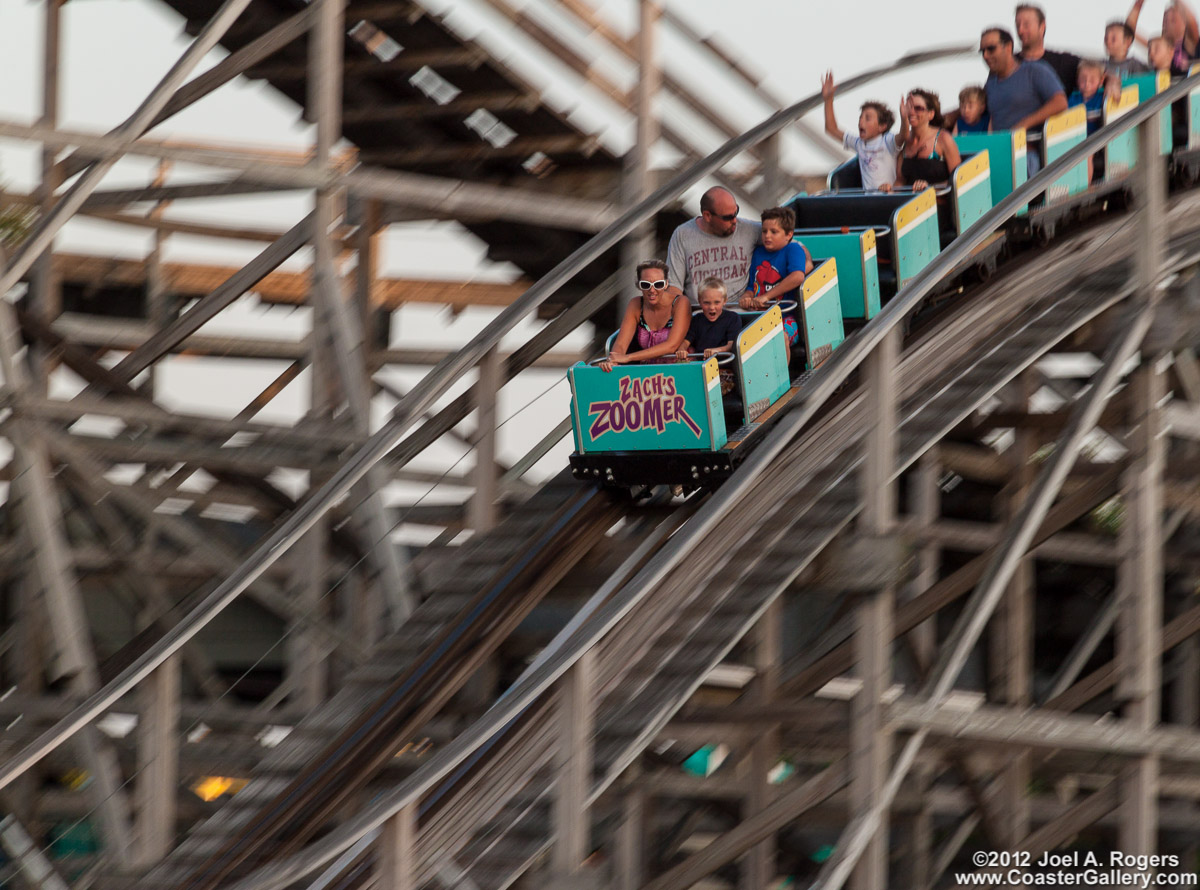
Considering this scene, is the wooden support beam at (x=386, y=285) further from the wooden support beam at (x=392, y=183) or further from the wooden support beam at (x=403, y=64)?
the wooden support beam at (x=403, y=64)

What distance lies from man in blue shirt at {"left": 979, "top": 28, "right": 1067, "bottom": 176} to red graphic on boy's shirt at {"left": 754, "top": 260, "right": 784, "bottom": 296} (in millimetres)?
2792

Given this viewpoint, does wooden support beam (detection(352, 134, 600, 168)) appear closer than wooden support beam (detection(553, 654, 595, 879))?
No

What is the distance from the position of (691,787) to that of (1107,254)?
3612 millimetres

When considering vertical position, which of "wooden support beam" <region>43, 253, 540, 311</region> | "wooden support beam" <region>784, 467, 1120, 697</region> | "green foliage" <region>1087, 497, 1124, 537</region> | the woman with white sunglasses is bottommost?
"green foliage" <region>1087, 497, 1124, 537</region>

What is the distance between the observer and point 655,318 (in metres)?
8.14

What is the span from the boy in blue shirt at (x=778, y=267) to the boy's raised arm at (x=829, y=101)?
2.17 m

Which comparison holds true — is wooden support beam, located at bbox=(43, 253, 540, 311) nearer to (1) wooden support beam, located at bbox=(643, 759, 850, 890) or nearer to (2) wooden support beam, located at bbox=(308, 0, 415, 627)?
(2) wooden support beam, located at bbox=(308, 0, 415, 627)

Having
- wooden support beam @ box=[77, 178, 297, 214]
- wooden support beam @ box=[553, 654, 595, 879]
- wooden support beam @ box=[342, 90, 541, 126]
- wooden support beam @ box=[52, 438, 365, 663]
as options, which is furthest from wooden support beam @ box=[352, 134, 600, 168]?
wooden support beam @ box=[553, 654, 595, 879]

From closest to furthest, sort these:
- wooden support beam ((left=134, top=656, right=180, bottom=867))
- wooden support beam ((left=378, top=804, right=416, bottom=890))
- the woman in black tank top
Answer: wooden support beam ((left=378, top=804, right=416, bottom=890)) → wooden support beam ((left=134, top=656, right=180, bottom=867)) → the woman in black tank top

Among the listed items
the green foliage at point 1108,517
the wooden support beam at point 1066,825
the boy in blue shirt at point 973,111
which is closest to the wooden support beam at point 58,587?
the wooden support beam at point 1066,825

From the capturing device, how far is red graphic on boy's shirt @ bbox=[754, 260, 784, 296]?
28.4 ft

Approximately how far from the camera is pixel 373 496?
30.8ft

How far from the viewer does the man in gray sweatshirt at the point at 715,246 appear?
8828mm

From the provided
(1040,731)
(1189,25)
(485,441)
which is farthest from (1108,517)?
(485,441)
